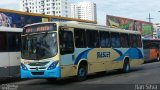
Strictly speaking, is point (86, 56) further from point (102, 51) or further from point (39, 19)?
point (39, 19)

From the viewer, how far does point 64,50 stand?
16594 millimetres

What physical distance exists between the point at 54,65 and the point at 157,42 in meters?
27.9

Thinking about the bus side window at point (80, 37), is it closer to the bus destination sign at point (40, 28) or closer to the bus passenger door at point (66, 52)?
the bus passenger door at point (66, 52)

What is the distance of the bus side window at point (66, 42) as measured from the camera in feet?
54.1

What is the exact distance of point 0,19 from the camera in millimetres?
24656

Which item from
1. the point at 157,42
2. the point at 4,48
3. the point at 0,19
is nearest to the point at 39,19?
the point at 0,19

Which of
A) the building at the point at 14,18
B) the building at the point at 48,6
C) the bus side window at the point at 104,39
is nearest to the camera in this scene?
the bus side window at the point at 104,39

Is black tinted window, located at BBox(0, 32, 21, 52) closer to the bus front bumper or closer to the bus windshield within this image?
the bus windshield

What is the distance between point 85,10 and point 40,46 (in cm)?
6650

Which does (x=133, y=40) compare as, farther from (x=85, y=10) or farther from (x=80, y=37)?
(x=85, y=10)

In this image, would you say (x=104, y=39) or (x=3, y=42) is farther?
(x=104, y=39)

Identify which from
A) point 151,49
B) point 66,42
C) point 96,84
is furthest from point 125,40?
point 151,49

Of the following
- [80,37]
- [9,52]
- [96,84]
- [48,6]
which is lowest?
[96,84]

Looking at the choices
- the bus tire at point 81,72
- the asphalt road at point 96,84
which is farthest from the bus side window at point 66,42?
the asphalt road at point 96,84
